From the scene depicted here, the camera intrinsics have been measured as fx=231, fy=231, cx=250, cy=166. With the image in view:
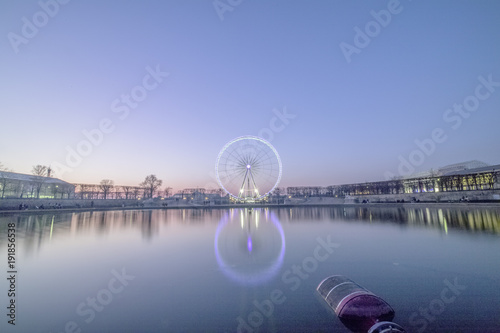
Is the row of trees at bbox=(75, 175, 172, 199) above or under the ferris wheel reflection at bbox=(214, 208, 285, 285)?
above

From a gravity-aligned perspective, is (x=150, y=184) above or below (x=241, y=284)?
above

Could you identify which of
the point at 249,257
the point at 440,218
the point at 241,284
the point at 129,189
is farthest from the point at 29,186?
the point at 440,218

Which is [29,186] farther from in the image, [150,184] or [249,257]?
[249,257]

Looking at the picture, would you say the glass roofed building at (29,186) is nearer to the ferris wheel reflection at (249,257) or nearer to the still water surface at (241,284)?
the still water surface at (241,284)

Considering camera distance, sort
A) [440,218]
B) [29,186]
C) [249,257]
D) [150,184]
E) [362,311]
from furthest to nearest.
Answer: [150,184] → [29,186] → [440,218] → [249,257] → [362,311]

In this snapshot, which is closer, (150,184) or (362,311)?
(362,311)

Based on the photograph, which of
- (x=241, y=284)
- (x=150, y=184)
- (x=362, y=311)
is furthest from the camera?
(x=150, y=184)

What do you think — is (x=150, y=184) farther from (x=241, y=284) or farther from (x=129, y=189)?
(x=241, y=284)

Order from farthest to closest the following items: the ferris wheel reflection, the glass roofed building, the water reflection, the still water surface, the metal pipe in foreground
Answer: the glass roofed building, the water reflection, the ferris wheel reflection, the still water surface, the metal pipe in foreground

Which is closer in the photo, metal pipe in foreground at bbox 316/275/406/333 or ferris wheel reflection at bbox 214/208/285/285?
metal pipe in foreground at bbox 316/275/406/333

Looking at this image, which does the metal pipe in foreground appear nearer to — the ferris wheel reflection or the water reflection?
the ferris wheel reflection

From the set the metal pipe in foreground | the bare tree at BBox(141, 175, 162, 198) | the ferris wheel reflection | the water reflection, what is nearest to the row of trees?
the bare tree at BBox(141, 175, 162, 198)

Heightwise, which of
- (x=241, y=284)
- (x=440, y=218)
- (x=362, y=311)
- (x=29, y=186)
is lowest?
(x=241, y=284)

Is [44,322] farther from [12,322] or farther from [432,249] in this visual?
[432,249]
